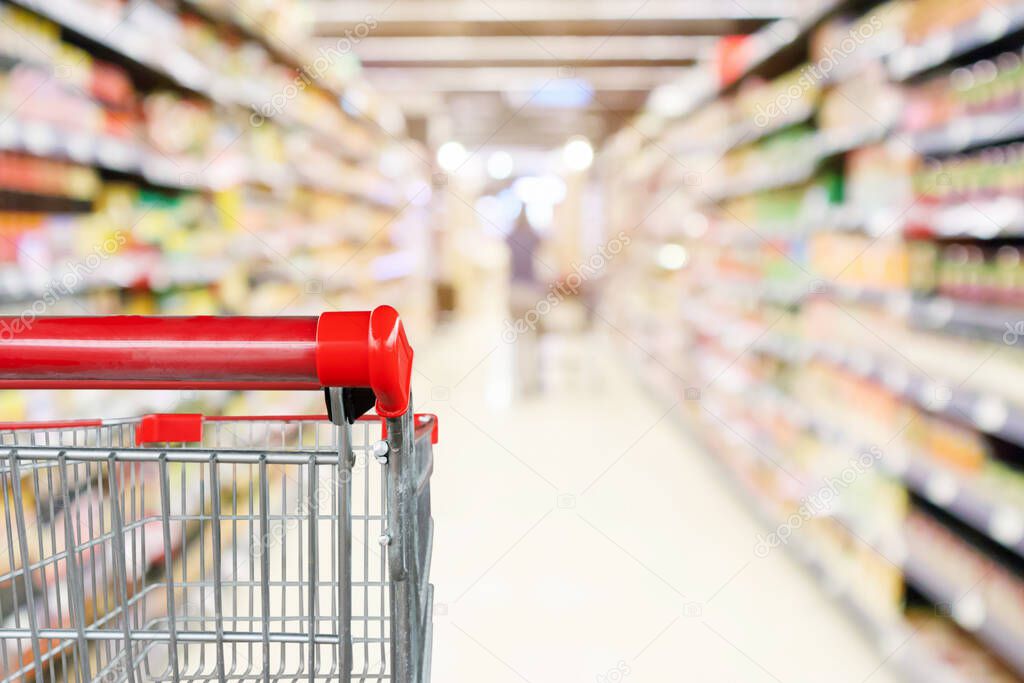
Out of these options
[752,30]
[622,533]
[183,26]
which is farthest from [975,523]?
[752,30]

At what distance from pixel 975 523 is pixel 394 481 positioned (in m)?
2.11

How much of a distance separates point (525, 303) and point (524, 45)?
140 inches

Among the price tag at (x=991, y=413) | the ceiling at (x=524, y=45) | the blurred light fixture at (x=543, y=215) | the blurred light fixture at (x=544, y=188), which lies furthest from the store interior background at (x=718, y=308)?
the blurred light fixture at (x=543, y=215)

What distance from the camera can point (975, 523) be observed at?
238 centimetres

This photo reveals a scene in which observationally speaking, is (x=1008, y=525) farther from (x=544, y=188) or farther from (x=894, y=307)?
(x=544, y=188)

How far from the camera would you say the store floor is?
108 inches

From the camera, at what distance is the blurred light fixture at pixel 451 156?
619 inches

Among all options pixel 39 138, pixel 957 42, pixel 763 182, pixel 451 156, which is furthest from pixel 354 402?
pixel 451 156

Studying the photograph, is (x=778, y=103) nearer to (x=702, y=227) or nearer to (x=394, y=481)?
(x=702, y=227)

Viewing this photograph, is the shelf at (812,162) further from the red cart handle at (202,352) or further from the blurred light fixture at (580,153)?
the blurred light fixture at (580,153)

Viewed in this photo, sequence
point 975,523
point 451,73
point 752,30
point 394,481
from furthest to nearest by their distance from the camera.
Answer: point 451,73, point 752,30, point 975,523, point 394,481

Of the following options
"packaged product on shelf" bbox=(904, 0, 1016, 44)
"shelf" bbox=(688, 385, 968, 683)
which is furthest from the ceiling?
"shelf" bbox=(688, 385, 968, 683)

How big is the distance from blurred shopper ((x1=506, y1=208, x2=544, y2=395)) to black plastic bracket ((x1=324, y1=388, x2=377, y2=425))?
22.0 ft

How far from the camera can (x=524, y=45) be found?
964 cm
